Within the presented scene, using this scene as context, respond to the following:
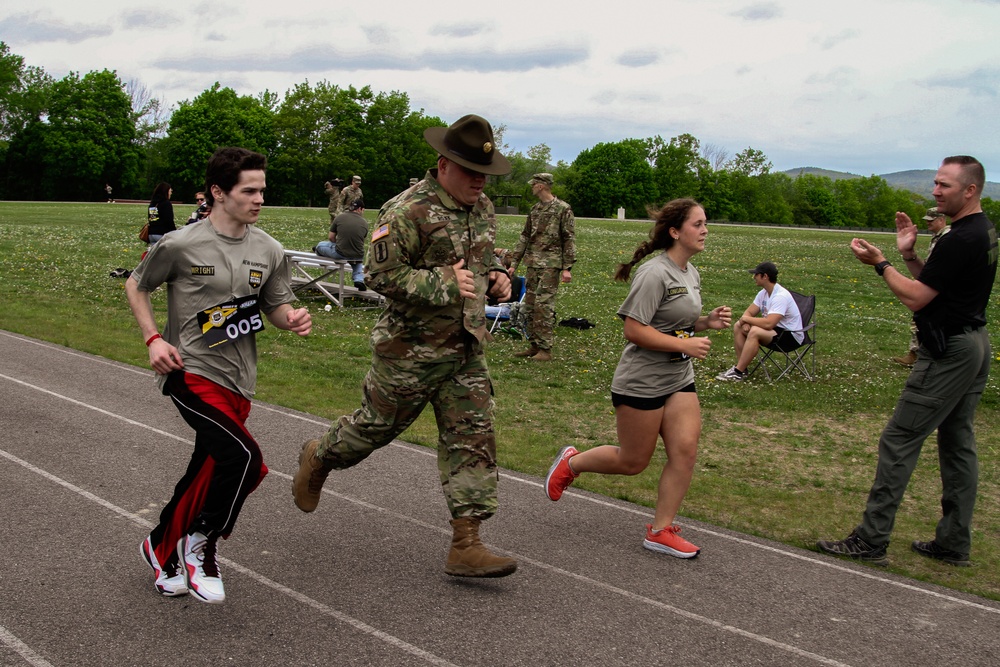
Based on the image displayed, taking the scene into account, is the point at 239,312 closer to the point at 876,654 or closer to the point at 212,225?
the point at 212,225

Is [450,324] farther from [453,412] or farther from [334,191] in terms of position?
[334,191]

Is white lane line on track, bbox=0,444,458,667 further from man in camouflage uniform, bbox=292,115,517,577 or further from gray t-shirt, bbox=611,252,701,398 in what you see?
gray t-shirt, bbox=611,252,701,398

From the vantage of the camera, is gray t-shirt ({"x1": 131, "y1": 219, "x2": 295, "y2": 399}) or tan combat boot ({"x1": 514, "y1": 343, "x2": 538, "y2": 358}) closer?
gray t-shirt ({"x1": 131, "y1": 219, "x2": 295, "y2": 399})

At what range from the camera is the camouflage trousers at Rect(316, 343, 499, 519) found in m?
5.02

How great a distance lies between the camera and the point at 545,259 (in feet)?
42.0

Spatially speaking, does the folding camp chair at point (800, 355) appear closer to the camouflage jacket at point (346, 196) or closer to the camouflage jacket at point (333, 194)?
the camouflage jacket at point (346, 196)

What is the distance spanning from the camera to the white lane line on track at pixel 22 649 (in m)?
3.99

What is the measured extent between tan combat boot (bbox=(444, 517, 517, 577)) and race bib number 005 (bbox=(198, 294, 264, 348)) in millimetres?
1462

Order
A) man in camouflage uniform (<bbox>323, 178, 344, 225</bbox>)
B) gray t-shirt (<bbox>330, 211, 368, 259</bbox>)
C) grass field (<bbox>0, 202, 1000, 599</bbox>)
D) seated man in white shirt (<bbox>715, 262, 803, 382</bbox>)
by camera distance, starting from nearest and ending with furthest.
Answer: grass field (<bbox>0, 202, 1000, 599</bbox>)
seated man in white shirt (<bbox>715, 262, 803, 382</bbox>)
gray t-shirt (<bbox>330, 211, 368, 259</bbox>)
man in camouflage uniform (<bbox>323, 178, 344, 225</bbox>)

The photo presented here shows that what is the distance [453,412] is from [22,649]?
2.22 meters

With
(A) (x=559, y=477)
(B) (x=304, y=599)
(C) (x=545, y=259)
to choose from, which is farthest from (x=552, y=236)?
(B) (x=304, y=599)

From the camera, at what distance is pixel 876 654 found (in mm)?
4469

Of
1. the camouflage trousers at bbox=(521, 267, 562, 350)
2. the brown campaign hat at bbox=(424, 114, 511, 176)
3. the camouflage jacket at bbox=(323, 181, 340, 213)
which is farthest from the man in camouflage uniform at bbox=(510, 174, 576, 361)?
the camouflage jacket at bbox=(323, 181, 340, 213)

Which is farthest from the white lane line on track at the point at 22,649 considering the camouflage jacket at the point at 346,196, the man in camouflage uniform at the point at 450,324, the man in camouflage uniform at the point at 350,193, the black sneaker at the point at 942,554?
the camouflage jacket at the point at 346,196
